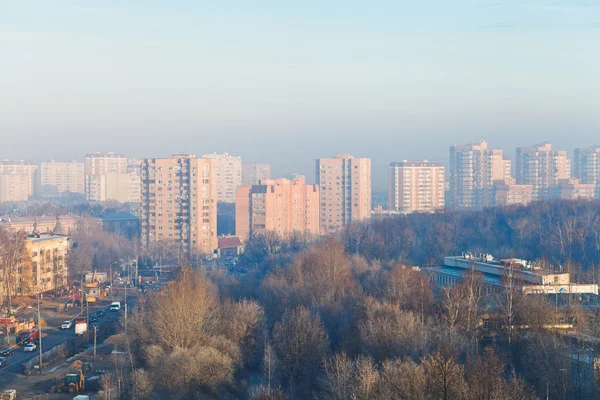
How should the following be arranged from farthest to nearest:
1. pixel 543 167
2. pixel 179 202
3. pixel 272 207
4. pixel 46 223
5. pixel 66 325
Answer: pixel 543 167, pixel 46 223, pixel 272 207, pixel 179 202, pixel 66 325

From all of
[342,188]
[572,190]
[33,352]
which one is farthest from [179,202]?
[572,190]

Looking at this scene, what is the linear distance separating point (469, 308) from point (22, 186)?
8302 centimetres

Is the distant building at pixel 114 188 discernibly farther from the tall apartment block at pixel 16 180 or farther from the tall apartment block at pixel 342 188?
the tall apartment block at pixel 342 188

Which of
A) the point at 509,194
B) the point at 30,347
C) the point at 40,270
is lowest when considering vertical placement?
the point at 30,347

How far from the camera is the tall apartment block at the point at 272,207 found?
45562 mm

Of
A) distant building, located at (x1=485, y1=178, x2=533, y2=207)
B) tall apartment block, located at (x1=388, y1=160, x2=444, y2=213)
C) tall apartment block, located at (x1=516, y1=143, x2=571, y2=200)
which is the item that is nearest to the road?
distant building, located at (x1=485, y1=178, x2=533, y2=207)

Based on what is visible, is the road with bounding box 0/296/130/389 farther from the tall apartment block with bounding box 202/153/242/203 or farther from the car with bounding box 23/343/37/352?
the tall apartment block with bounding box 202/153/242/203

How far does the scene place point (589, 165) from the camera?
7612 centimetres

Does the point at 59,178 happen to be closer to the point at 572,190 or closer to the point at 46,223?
the point at 46,223

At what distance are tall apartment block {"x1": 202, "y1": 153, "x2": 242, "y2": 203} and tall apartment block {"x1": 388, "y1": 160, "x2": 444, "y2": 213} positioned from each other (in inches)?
683

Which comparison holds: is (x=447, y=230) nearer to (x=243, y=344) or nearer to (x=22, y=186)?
(x=243, y=344)

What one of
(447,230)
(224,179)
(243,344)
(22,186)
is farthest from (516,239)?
(22,186)

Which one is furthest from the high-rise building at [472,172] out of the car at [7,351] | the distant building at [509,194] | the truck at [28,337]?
the car at [7,351]

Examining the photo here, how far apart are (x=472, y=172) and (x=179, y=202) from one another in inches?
1291
